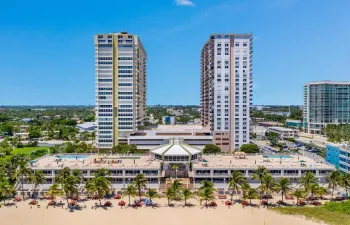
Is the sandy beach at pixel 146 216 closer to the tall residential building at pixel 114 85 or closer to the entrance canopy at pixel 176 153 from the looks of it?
the entrance canopy at pixel 176 153

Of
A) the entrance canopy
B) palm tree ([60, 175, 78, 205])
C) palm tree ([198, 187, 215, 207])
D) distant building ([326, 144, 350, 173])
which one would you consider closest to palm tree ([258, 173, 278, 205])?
palm tree ([198, 187, 215, 207])

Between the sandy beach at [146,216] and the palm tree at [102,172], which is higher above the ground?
the palm tree at [102,172]

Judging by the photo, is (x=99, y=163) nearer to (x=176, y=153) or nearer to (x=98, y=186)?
(x=98, y=186)

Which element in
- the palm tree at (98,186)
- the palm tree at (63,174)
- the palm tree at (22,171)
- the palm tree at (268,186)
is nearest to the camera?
the palm tree at (98,186)

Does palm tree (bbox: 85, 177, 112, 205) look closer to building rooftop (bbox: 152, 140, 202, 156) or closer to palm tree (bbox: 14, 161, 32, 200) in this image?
palm tree (bbox: 14, 161, 32, 200)

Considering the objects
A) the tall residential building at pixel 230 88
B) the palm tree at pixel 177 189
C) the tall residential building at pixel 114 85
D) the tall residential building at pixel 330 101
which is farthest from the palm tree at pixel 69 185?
the tall residential building at pixel 330 101

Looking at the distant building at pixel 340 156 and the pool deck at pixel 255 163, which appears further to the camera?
the distant building at pixel 340 156

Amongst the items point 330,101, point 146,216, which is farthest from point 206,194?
point 330,101
